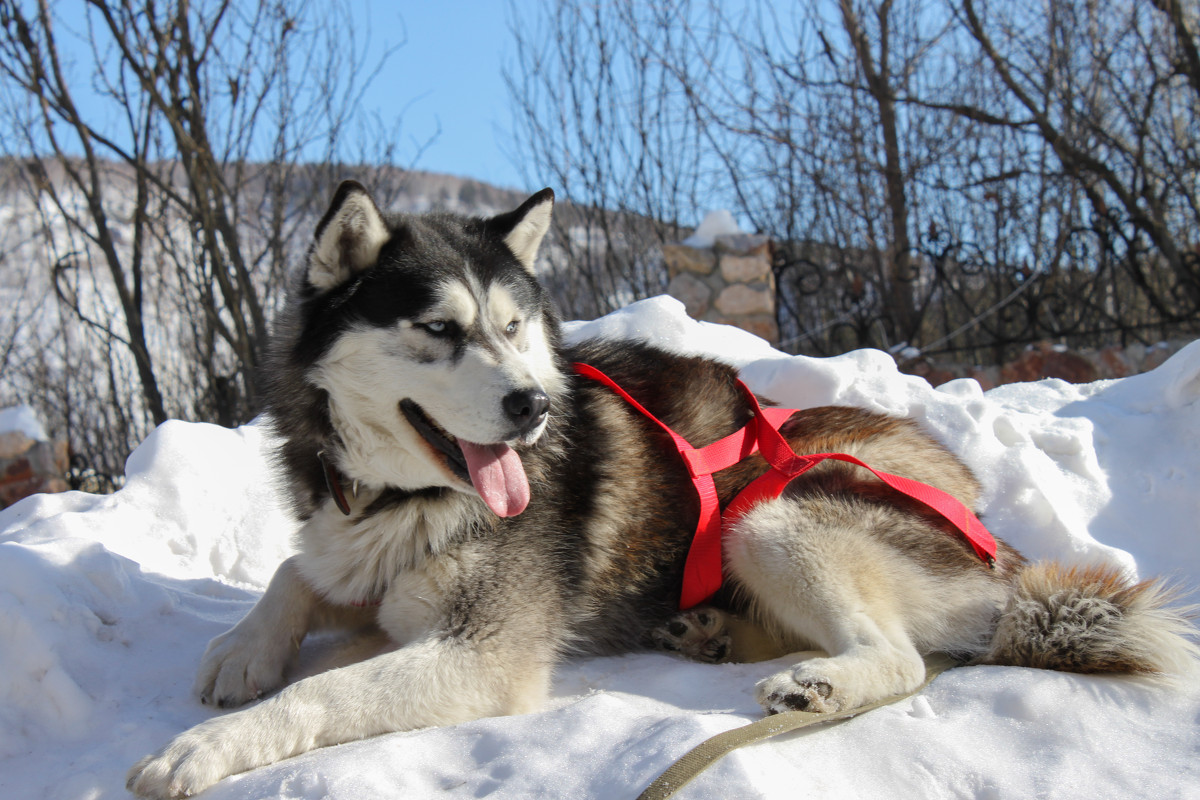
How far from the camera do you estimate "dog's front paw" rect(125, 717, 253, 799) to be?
1580 mm

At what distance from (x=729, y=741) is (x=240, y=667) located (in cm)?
135

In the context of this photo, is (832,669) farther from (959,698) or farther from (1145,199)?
(1145,199)

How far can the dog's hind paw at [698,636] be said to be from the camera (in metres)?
2.39

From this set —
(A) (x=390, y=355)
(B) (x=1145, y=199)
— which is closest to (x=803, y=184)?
(B) (x=1145, y=199)

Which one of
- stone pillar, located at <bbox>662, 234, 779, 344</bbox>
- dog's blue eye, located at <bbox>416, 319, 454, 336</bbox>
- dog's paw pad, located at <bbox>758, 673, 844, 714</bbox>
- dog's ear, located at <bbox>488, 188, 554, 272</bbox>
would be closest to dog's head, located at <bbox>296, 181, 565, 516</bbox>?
dog's blue eye, located at <bbox>416, 319, 454, 336</bbox>

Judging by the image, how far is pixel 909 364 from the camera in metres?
7.48

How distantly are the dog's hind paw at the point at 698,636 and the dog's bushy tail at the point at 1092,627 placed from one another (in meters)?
0.75

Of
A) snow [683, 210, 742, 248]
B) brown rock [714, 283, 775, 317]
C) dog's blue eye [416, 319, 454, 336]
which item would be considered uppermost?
snow [683, 210, 742, 248]

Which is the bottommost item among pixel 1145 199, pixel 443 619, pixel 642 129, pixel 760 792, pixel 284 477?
pixel 760 792

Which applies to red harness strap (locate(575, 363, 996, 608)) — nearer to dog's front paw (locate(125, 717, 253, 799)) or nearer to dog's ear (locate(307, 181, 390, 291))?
dog's ear (locate(307, 181, 390, 291))

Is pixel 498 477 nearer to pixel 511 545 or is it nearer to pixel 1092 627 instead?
pixel 511 545

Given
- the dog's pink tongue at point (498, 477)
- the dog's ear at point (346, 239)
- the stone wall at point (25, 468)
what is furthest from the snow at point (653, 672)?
the stone wall at point (25, 468)

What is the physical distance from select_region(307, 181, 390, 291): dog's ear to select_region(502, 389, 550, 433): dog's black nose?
2.04 feet

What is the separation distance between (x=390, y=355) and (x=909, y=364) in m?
6.46
